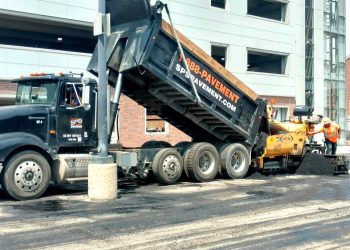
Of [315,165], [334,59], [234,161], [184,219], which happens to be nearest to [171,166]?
[234,161]

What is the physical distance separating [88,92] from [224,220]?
14.9 ft

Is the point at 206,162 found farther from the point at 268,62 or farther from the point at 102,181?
the point at 268,62

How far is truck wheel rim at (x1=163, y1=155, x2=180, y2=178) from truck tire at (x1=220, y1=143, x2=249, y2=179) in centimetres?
148

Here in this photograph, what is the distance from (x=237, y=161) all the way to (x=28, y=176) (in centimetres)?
597

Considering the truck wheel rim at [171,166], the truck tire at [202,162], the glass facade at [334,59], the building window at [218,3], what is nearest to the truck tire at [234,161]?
the truck tire at [202,162]

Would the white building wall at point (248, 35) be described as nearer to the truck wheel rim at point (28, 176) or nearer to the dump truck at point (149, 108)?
the dump truck at point (149, 108)

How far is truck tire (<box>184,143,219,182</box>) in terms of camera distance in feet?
42.2

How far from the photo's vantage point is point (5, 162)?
10.0 metres

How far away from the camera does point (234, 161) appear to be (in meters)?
14.0

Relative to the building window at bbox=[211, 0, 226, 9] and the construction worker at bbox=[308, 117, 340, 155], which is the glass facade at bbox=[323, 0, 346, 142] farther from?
the construction worker at bbox=[308, 117, 340, 155]

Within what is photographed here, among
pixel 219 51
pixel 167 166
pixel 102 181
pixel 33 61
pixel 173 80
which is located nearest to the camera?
pixel 102 181

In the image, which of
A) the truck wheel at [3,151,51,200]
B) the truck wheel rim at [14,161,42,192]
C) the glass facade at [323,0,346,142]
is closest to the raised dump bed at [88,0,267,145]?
the truck wheel at [3,151,51,200]

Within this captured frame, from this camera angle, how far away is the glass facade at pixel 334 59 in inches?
1364

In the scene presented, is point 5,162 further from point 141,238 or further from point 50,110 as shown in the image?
point 141,238
